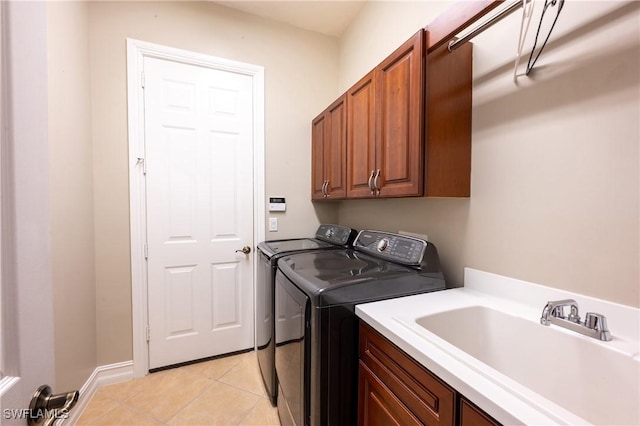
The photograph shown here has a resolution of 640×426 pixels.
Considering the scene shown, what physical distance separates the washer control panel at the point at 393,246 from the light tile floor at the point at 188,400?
3.96 ft

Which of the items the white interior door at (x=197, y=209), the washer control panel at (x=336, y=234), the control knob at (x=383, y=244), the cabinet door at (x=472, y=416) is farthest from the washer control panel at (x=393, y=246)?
the white interior door at (x=197, y=209)

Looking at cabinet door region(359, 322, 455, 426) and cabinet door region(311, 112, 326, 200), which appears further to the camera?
cabinet door region(311, 112, 326, 200)

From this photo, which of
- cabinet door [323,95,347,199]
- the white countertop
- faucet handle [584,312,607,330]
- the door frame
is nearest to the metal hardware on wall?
the white countertop

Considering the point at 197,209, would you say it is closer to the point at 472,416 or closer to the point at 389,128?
the point at 389,128

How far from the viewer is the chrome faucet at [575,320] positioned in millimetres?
788

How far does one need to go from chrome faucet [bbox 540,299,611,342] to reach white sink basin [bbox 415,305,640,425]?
2 cm

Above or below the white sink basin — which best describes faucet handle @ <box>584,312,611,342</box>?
above

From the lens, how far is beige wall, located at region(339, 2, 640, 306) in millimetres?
830

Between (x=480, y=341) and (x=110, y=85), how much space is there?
2718 millimetres

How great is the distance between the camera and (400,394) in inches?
33.3

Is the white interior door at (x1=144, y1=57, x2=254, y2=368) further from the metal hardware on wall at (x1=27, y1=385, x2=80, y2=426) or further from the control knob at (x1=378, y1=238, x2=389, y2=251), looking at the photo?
the metal hardware on wall at (x1=27, y1=385, x2=80, y2=426)

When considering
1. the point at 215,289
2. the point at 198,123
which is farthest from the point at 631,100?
the point at 215,289

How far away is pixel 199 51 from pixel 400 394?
102 inches

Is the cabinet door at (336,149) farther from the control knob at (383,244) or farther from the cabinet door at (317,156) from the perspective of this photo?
the control knob at (383,244)
